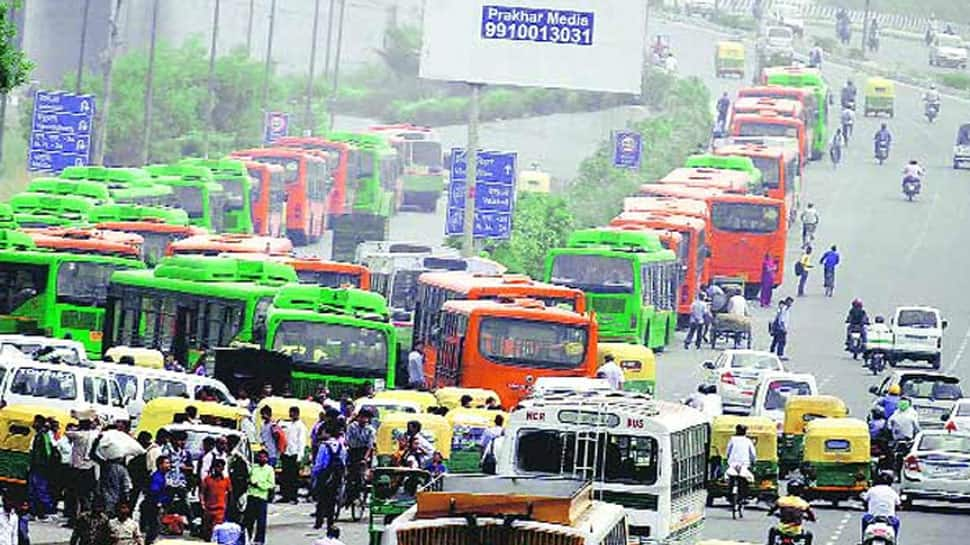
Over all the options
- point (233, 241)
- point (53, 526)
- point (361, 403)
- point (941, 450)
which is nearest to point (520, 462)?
point (53, 526)

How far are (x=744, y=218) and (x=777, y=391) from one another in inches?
937

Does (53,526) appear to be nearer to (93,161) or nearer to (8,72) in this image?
(8,72)

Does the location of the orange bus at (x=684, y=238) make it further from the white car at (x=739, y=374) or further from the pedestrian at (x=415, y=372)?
the pedestrian at (x=415, y=372)

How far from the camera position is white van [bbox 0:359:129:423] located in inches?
1448

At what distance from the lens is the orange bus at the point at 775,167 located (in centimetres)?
8312

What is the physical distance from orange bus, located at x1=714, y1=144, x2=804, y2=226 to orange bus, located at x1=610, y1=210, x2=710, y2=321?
533 inches

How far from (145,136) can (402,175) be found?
7.56 metres

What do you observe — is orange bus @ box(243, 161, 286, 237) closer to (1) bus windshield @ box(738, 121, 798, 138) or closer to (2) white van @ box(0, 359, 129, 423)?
(1) bus windshield @ box(738, 121, 798, 138)

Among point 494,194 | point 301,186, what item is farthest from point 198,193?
point 494,194

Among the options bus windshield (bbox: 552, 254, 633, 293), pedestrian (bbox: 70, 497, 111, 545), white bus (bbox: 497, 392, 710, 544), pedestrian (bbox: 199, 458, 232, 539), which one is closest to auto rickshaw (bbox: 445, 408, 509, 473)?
pedestrian (bbox: 199, 458, 232, 539)

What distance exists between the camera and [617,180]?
294 feet

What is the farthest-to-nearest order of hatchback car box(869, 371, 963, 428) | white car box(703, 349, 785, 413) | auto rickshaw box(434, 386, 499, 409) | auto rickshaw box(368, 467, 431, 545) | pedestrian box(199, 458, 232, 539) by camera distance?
white car box(703, 349, 785, 413), hatchback car box(869, 371, 963, 428), auto rickshaw box(434, 386, 499, 409), pedestrian box(199, 458, 232, 539), auto rickshaw box(368, 467, 431, 545)

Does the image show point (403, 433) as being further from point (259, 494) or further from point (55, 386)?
point (259, 494)

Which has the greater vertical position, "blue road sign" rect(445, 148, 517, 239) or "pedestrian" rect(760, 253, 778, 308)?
"blue road sign" rect(445, 148, 517, 239)
